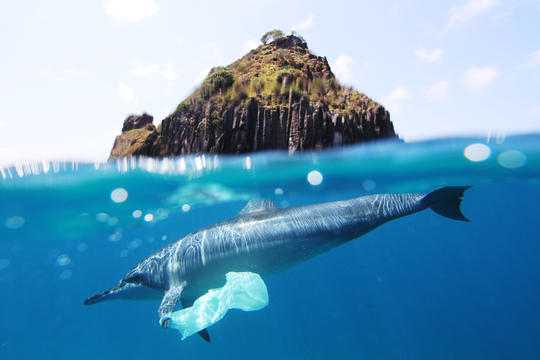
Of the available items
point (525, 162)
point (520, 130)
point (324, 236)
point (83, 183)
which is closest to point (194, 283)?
point (324, 236)

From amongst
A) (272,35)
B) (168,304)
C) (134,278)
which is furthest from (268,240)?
(272,35)

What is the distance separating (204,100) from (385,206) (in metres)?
9.18

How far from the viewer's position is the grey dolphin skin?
539cm

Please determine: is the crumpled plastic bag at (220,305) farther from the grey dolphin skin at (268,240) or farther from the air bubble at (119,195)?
the air bubble at (119,195)

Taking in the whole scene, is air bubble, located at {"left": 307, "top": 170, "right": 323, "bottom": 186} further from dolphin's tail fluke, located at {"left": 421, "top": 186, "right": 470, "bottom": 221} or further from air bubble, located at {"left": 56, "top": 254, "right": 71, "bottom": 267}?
air bubble, located at {"left": 56, "top": 254, "right": 71, "bottom": 267}

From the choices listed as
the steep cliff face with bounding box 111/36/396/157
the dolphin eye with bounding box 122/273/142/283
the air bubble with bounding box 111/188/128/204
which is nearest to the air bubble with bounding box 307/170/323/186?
the steep cliff face with bounding box 111/36/396/157

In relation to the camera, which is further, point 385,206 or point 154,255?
point 154,255

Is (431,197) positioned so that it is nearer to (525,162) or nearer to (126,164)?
(525,162)

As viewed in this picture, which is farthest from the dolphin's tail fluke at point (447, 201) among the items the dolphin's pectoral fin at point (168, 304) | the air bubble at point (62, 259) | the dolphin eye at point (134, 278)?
the air bubble at point (62, 259)

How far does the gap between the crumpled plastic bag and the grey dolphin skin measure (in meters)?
0.71

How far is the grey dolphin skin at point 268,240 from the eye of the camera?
5.39m

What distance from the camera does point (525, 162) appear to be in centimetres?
1059

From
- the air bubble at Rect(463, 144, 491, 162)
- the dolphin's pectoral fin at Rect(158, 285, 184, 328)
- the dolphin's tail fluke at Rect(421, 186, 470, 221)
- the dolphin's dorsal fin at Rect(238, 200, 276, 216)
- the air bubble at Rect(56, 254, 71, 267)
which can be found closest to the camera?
the dolphin's pectoral fin at Rect(158, 285, 184, 328)

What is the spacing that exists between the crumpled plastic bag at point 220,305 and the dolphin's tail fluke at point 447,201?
3.98 m
